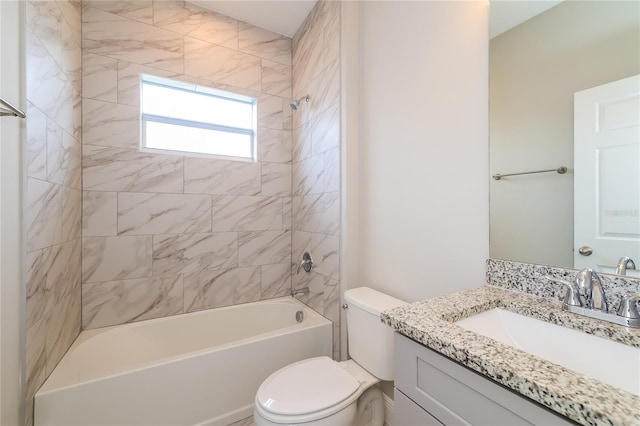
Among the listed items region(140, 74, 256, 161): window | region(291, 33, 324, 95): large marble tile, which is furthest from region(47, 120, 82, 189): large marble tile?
region(291, 33, 324, 95): large marble tile

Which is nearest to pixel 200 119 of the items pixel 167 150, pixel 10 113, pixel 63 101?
pixel 167 150

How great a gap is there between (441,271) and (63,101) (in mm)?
2267

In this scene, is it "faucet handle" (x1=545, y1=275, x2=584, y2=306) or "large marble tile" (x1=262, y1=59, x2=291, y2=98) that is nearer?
"faucet handle" (x1=545, y1=275, x2=584, y2=306)

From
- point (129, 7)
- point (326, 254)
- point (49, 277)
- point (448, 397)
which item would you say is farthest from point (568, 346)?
point (129, 7)

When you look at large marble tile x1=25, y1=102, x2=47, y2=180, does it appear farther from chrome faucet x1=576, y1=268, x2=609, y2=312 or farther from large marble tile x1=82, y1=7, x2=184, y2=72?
chrome faucet x1=576, y1=268, x2=609, y2=312

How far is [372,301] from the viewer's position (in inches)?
56.5

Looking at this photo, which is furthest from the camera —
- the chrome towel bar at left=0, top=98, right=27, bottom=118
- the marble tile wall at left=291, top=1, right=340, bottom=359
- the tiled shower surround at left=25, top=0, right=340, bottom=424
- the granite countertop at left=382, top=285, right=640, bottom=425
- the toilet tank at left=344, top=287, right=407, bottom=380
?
the marble tile wall at left=291, top=1, right=340, bottom=359

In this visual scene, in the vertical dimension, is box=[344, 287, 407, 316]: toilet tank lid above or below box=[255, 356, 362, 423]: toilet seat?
above

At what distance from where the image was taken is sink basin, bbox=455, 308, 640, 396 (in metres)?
0.66

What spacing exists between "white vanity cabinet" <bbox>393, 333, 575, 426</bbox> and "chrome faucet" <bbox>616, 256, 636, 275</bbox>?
596mm

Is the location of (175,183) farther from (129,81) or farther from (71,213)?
(129,81)

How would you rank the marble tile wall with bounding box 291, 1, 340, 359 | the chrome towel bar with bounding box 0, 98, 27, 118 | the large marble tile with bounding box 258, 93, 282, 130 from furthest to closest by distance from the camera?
1. the large marble tile with bounding box 258, 93, 282, 130
2. the marble tile wall with bounding box 291, 1, 340, 359
3. the chrome towel bar with bounding box 0, 98, 27, 118

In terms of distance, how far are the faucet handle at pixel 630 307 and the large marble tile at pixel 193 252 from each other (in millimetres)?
2193

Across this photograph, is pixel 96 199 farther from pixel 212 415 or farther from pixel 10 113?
pixel 212 415
